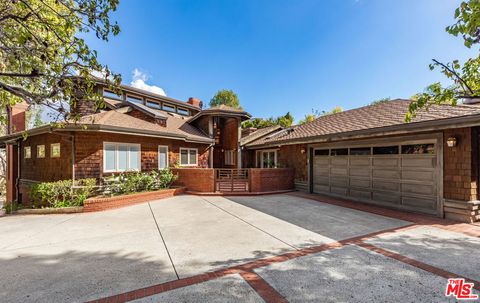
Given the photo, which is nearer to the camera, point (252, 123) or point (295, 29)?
point (295, 29)

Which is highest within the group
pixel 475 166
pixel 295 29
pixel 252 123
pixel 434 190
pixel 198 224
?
pixel 295 29

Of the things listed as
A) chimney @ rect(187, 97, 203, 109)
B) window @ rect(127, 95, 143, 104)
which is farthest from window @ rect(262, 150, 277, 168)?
chimney @ rect(187, 97, 203, 109)

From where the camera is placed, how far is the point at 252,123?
2769 centimetres

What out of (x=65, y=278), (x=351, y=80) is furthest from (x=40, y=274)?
(x=351, y=80)

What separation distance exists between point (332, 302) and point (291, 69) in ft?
61.9

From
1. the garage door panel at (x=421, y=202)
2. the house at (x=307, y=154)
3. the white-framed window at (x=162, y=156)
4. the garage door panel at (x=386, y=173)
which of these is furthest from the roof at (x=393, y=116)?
the white-framed window at (x=162, y=156)

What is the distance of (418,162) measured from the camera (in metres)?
7.09

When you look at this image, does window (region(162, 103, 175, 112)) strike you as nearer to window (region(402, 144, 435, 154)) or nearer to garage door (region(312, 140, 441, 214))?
garage door (region(312, 140, 441, 214))

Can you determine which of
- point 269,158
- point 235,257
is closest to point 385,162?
point 235,257

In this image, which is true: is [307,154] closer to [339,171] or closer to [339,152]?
[339,152]

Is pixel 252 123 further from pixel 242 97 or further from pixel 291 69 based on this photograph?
pixel 242 97

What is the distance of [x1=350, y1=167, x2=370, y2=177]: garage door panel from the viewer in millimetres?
8670

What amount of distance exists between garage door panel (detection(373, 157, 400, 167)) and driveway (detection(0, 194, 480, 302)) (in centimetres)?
181

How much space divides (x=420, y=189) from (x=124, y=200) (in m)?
11.1
